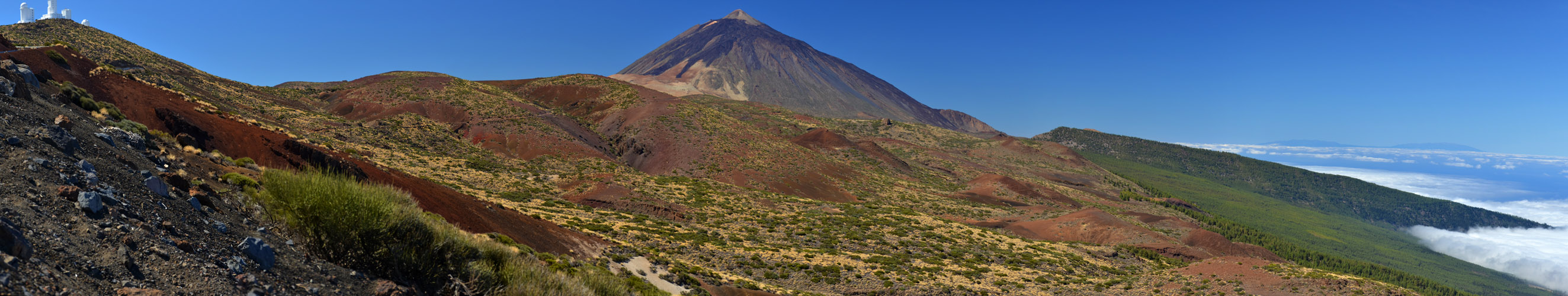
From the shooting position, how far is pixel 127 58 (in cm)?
4428

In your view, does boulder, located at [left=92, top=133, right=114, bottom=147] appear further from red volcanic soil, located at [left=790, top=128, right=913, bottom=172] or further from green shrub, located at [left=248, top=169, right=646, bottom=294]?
red volcanic soil, located at [left=790, top=128, right=913, bottom=172]

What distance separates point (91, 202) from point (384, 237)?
2574mm

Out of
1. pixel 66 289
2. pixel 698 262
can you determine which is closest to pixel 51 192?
pixel 66 289

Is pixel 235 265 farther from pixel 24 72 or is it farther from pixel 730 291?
pixel 730 291

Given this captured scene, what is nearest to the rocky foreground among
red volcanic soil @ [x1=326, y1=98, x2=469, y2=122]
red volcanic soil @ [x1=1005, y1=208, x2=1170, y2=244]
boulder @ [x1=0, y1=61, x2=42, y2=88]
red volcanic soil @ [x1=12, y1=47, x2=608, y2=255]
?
boulder @ [x1=0, y1=61, x2=42, y2=88]

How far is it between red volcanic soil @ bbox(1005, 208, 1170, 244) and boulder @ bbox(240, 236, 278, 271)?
4458 centimetres

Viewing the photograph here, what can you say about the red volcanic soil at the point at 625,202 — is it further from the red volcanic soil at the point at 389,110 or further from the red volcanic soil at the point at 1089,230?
the red volcanic soil at the point at 389,110

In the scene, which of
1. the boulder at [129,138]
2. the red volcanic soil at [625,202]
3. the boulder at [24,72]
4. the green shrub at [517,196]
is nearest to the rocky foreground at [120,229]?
the boulder at [129,138]

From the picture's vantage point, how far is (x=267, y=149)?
20594 mm

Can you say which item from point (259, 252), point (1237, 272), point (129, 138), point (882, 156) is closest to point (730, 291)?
point (129, 138)

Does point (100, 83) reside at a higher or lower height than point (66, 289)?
higher

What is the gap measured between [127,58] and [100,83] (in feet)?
92.6

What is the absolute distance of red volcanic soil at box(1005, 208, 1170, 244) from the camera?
148 ft

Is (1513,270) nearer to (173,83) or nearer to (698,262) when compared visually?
(698,262)
